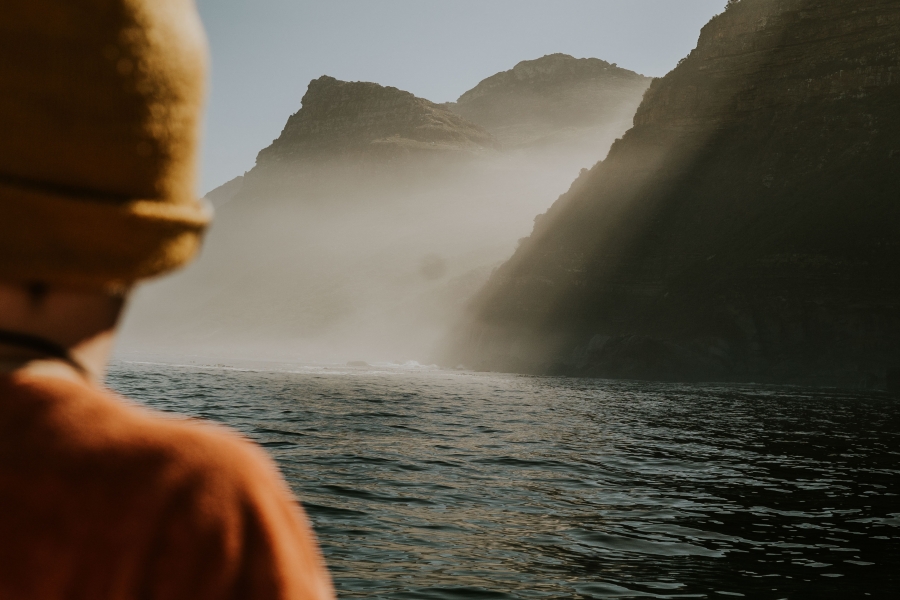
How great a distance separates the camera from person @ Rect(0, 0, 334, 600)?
86cm

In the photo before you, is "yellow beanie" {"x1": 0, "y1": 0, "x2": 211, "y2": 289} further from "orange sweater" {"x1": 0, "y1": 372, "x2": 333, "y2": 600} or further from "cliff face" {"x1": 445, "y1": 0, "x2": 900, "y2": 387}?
"cliff face" {"x1": 445, "y1": 0, "x2": 900, "y2": 387}

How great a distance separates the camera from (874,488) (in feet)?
45.0

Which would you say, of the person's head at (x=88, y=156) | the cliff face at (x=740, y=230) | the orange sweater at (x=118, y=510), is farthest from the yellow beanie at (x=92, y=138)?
the cliff face at (x=740, y=230)

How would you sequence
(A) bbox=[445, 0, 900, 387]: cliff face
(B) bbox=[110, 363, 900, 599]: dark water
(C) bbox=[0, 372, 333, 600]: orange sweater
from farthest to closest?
(A) bbox=[445, 0, 900, 387]: cliff face < (B) bbox=[110, 363, 900, 599]: dark water < (C) bbox=[0, 372, 333, 600]: orange sweater

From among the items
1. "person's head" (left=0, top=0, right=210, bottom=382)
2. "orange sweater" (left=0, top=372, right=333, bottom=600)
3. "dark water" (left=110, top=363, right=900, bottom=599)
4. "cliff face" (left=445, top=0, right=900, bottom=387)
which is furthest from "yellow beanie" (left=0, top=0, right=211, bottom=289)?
"cliff face" (left=445, top=0, right=900, bottom=387)

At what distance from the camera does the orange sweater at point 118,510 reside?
0.85 metres

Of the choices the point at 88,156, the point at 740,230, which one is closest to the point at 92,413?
the point at 88,156

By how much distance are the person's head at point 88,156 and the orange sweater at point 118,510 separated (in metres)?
0.12

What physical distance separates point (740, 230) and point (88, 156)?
242 feet

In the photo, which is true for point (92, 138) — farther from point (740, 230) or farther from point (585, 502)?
point (740, 230)

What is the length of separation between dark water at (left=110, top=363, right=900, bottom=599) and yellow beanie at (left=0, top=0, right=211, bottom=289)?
683 centimetres

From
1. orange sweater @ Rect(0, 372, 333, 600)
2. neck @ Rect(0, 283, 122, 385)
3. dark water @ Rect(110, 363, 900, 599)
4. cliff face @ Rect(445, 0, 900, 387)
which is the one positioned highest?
cliff face @ Rect(445, 0, 900, 387)

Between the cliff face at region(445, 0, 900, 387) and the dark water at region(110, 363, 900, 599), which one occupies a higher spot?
the cliff face at region(445, 0, 900, 387)

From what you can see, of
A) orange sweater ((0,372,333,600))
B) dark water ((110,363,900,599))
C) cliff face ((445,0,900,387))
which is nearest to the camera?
orange sweater ((0,372,333,600))
